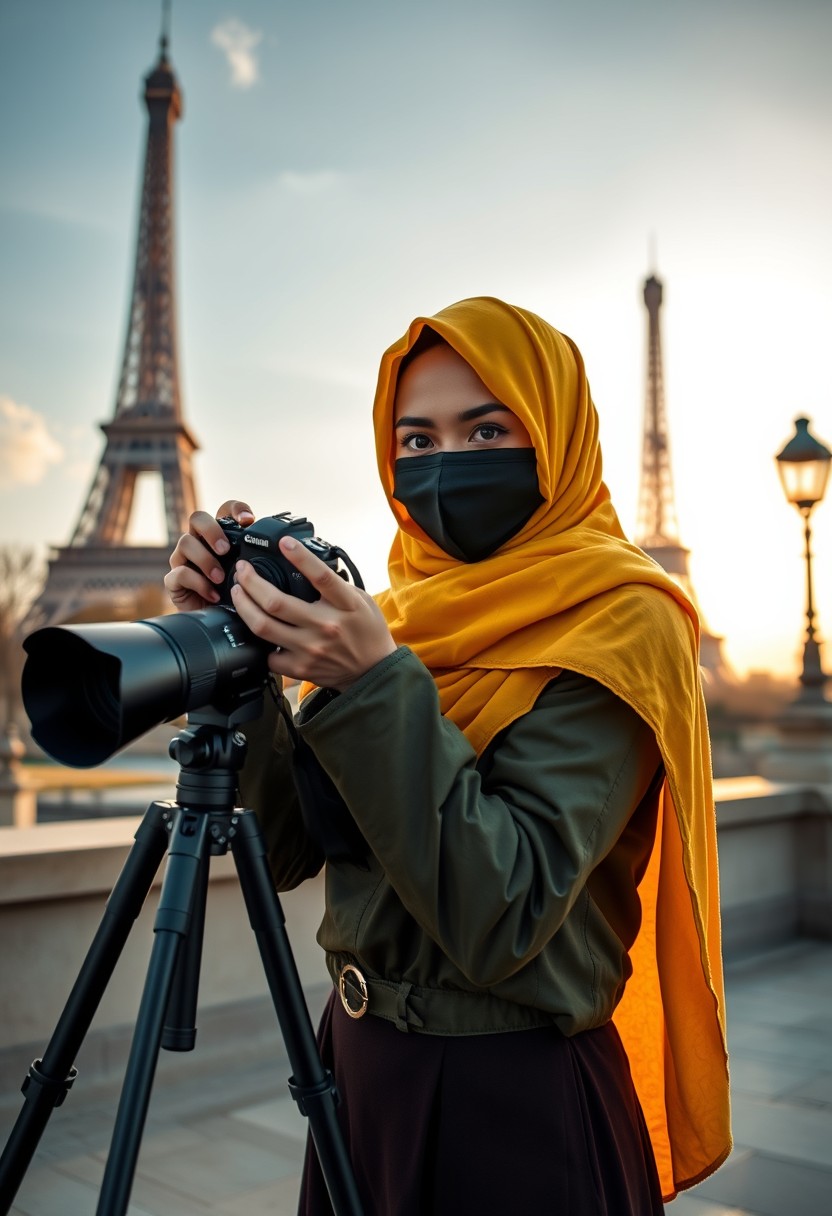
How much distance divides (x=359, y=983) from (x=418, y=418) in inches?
30.8

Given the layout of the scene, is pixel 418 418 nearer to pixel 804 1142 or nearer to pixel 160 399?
pixel 804 1142

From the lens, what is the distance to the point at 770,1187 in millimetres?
3330

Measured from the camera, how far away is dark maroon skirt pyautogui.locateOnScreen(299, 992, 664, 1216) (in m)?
1.35

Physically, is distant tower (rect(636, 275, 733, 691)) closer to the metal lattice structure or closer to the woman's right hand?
the metal lattice structure

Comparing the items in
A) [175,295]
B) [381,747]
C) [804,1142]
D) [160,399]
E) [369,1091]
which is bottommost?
[804,1142]

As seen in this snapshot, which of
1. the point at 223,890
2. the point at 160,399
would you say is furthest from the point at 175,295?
the point at 223,890

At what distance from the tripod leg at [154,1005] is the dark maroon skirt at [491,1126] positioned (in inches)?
13.8

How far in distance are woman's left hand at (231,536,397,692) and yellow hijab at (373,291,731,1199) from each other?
25cm

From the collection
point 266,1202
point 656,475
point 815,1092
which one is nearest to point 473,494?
point 266,1202

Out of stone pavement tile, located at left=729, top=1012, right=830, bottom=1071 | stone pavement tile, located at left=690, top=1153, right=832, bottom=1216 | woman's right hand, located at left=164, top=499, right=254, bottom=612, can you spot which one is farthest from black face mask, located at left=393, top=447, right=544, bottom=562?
stone pavement tile, located at left=729, top=1012, right=830, bottom=1071

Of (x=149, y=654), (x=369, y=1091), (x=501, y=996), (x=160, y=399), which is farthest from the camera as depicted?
(x=160, y=399)

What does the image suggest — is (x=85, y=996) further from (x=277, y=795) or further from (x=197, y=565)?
(x=197, y=565)

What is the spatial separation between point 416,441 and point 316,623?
516 mm

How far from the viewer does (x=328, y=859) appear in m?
1.47
